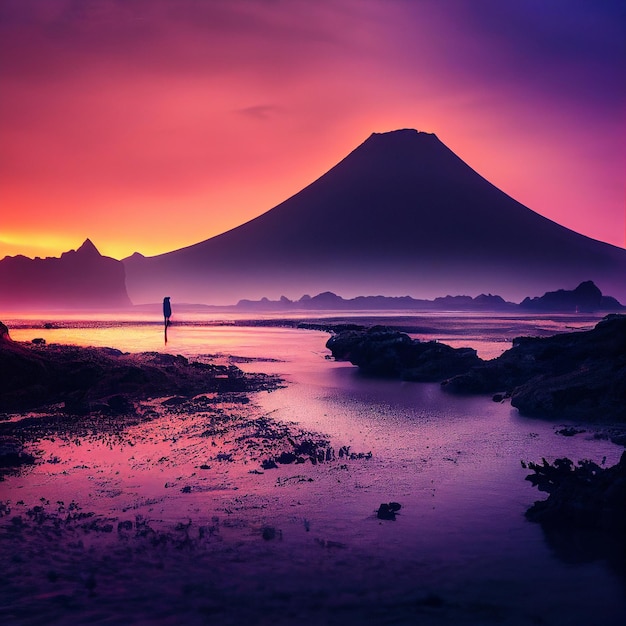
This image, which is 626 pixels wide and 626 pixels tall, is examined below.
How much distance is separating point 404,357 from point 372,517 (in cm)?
1603

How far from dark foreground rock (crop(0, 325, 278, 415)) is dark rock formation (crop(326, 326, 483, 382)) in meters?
5.57

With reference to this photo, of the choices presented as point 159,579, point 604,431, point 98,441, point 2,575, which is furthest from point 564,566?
point 98,441

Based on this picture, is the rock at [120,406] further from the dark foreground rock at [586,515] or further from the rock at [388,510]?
the dark foreground rock at [586,515]

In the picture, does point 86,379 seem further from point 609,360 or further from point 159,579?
point 609,360

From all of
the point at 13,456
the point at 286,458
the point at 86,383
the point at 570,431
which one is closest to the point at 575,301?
the point at 570,431

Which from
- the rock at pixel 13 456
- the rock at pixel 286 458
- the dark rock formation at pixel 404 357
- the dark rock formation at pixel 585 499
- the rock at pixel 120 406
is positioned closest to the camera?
the dark rock formation at pixel 585 499

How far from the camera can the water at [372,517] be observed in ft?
15.6

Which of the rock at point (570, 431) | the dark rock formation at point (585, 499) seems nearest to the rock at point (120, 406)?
the rock at point (570, 431)

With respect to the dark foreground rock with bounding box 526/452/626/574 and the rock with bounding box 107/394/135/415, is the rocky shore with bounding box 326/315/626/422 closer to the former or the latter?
the dark foreground rock with bounding box 526/452/626/574

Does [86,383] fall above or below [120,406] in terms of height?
above

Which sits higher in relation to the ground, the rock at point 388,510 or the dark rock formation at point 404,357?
the dark rock formation at point 404,357

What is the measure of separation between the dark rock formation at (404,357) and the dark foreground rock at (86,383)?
557 centimetres

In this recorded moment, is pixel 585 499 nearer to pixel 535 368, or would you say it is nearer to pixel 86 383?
pixel 535 368

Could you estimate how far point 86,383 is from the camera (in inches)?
593
